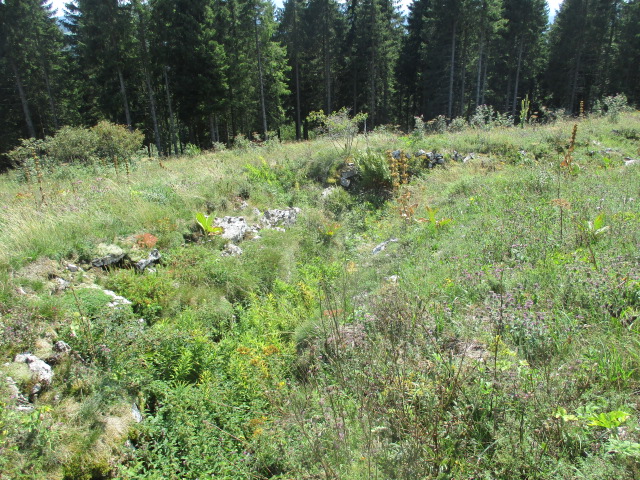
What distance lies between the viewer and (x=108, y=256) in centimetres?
556

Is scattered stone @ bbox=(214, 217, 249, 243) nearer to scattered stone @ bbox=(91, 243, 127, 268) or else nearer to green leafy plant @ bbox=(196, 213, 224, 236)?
green leafy plant @ bbox=(196, 213, 224, 236)

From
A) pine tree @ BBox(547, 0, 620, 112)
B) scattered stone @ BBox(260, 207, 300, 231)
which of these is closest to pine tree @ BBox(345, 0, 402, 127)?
pine tree @ BBox(547, 0, 620, 112)

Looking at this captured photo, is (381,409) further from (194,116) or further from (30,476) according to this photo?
(194,116)

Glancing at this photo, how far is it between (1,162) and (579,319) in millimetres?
33363

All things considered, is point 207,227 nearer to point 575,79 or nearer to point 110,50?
point 110,50

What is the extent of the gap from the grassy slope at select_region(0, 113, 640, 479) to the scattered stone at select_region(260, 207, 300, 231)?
1197mm

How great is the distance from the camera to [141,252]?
5871mm

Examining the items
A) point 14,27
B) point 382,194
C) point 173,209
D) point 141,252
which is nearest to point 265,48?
point 14,27

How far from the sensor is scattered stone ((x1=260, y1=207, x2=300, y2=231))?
8.66 metres

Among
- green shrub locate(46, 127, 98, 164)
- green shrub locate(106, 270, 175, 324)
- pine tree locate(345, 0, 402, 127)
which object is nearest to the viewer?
green shrub locate(106, 270, 175, 324)

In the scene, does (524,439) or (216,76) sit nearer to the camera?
(524,439)

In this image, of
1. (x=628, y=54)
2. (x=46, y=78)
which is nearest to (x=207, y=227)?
(x=46, y=78)

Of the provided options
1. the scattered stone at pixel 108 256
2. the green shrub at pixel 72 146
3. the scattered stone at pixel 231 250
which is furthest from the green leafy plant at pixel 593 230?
the green shrub at pixel 72 146

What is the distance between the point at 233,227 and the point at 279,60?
23.2m
